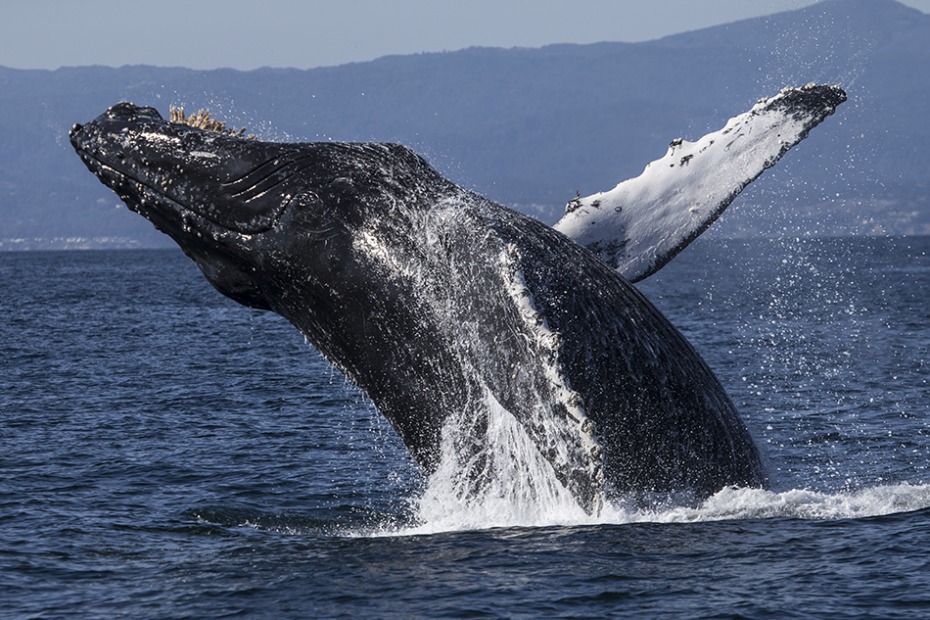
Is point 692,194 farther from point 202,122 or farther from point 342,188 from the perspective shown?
point 202,122

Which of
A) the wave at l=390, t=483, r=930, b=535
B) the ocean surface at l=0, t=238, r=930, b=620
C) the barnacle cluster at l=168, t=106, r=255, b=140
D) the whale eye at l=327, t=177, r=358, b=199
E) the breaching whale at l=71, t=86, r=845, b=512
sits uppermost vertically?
the barnacle cluster at l=168, t=106, r=255, b=140

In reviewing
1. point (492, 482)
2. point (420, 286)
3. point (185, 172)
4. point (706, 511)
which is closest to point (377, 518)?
point (492, 482)

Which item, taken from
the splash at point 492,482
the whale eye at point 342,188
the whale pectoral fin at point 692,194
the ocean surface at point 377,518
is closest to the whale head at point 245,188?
the whale eye at point 342,188

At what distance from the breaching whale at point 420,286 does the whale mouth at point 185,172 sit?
0.05 ft

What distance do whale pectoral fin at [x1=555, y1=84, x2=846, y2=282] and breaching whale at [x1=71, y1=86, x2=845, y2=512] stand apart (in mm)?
617

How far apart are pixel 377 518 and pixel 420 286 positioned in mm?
4439

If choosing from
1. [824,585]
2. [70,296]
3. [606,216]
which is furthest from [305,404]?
[70,296]

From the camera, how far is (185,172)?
11.1 meters

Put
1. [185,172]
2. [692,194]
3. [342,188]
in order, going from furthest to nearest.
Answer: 1. [692,194]
2. [185,172]
3. [342,188]

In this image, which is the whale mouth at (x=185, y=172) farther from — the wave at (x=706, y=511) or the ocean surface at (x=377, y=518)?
the wave at (x=706, y=511)

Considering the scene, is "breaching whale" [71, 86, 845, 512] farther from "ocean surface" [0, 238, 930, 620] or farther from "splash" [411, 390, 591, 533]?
"ocean surface" [0, 238, 930, 620]

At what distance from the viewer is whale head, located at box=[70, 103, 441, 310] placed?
424 inches

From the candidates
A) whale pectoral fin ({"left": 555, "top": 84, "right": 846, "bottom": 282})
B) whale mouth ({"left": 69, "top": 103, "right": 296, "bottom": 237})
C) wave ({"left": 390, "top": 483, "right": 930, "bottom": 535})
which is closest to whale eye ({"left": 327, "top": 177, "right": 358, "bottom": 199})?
whale mouth ({"left": 69, "top": 103, "right": 296, "bottom": 237})

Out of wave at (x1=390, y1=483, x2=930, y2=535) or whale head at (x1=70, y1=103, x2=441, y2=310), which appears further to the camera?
wave at (x1=390, y1=483, x2=930, y2=535)
